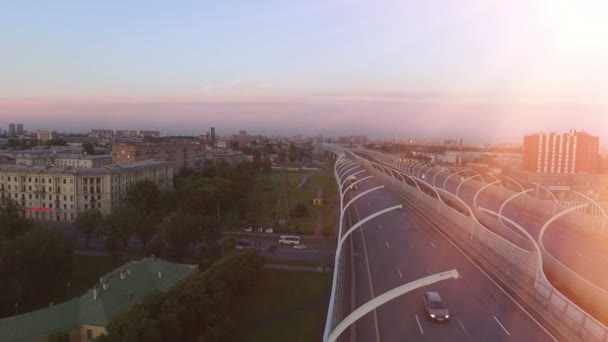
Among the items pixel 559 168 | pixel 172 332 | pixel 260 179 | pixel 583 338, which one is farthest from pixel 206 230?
pixel 559 168

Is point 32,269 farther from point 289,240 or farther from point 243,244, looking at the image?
point 289,240

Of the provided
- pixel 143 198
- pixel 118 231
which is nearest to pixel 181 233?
pixel 118 231

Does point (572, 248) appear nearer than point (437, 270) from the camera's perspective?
No

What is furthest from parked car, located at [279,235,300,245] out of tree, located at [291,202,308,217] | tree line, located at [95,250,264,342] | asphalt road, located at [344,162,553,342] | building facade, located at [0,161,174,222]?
building facade, located at [0,161,174,222]

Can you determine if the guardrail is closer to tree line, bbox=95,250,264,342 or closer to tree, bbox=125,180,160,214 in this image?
tree line, bbox=95,250,264,342

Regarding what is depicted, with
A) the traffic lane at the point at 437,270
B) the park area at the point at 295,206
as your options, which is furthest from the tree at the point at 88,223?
the traffic lane at the point at 437,270

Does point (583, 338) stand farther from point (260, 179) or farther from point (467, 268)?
point (260, 179)
